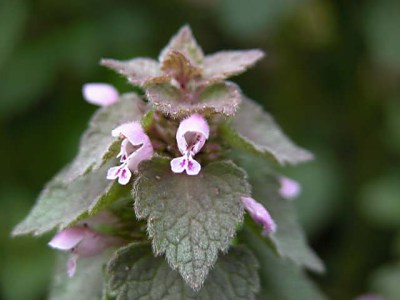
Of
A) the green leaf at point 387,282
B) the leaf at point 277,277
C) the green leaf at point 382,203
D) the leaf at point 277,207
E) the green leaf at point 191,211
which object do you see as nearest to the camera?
the green leaf at point 191,211

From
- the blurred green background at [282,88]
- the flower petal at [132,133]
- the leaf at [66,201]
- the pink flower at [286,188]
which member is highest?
the flower petal at [132,133]

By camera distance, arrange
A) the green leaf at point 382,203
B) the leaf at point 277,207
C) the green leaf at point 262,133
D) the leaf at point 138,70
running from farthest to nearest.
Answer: the green leaf at point 382,203, the leaf at point 277,207, the green leaf at point 262,133, the leaf at point 138,70

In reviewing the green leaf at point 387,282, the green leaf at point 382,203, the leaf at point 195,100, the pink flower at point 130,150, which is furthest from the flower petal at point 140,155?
the green leaf at point 382,203

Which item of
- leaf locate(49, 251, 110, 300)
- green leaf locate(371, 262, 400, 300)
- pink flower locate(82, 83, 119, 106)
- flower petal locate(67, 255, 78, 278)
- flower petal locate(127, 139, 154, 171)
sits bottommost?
green leaf locate(371, 262, 400, 300)

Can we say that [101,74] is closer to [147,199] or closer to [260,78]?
[260,78]

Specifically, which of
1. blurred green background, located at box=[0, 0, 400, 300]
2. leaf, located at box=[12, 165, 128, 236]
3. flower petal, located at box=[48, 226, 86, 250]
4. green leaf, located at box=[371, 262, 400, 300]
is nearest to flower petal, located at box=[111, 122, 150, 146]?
leaf, located at box=[12, 165, 128, 236]

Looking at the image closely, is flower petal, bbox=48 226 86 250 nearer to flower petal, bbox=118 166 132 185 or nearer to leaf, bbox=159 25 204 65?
flower petal, bbox=118 166 132 185

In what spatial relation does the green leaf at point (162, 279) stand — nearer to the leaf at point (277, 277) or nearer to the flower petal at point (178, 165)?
the flower petal at point (178, 165)

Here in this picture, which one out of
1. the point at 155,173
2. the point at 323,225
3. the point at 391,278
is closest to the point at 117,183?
the point at 155,173
